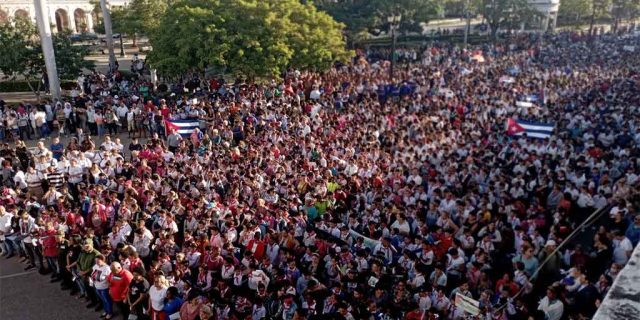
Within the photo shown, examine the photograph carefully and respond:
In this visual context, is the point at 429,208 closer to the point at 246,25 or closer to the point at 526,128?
the point at 526,128

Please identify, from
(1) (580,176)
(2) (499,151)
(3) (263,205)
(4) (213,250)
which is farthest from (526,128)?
(4) (213,250)

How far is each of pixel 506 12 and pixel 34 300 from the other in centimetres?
4860

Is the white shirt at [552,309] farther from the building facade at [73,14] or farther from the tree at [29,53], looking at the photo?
the building facade at [73,14]

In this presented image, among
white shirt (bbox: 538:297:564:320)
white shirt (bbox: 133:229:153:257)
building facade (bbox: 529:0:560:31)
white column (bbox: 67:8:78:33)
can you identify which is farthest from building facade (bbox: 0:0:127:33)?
white shirt (bbox: 538:297:564:320)

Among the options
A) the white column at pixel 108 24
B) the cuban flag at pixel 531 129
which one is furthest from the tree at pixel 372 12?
the cuban flag at pixel 531 129

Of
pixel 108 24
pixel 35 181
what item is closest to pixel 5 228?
pixel 35 181

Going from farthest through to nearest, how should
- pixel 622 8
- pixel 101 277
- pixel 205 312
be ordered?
pixel 622 8 → pixel 101 277 → pixel 205 312

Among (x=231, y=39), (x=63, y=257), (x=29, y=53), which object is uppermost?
(x=231, y=39)

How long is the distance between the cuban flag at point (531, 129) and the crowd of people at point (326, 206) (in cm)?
34

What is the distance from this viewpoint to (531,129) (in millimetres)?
18625

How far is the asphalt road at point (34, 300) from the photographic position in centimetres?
1089

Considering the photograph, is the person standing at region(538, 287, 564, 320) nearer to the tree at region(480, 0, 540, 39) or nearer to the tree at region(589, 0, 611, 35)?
the tree at region(480, 0, 540, 39)

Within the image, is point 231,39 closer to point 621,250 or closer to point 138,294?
point 138,294

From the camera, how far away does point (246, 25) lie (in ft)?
89.6
